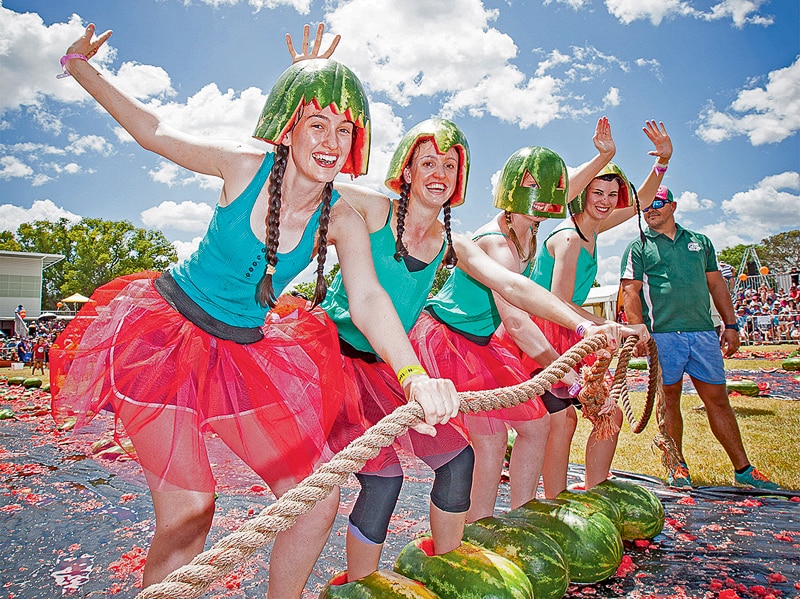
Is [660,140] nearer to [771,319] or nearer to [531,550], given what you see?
[531,550]

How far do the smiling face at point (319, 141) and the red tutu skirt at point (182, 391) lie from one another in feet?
2.45

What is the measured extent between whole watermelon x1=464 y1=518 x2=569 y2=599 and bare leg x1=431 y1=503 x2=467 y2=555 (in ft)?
1.12

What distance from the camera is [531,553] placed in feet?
9.55

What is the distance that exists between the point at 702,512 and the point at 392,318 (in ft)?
10.8

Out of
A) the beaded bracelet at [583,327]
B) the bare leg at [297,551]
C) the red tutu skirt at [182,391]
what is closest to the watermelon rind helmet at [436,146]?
the beaded bracelet at [583,327]

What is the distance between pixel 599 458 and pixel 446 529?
1765 mm

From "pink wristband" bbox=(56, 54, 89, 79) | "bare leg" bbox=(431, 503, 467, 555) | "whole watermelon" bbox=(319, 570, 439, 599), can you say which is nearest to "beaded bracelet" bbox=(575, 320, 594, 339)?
"bare leg" bbox=(431, 503, 467, 555)

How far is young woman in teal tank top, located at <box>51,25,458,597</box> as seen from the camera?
2061 millimetres

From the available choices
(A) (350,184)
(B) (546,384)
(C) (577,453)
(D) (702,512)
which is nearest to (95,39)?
(A) (350,184)

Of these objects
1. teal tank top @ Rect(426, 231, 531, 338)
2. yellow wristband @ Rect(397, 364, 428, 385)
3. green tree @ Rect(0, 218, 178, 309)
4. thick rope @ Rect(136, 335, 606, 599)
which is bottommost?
thick rope @ Rect(136, 335, 606, 599)

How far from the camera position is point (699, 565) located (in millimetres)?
3301

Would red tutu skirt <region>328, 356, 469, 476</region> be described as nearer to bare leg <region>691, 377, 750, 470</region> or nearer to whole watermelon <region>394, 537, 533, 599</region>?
whole watermelon <region>394, 537, 533, 599</region>

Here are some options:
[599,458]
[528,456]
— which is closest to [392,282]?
[528,456]

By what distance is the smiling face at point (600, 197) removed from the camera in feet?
14.2
